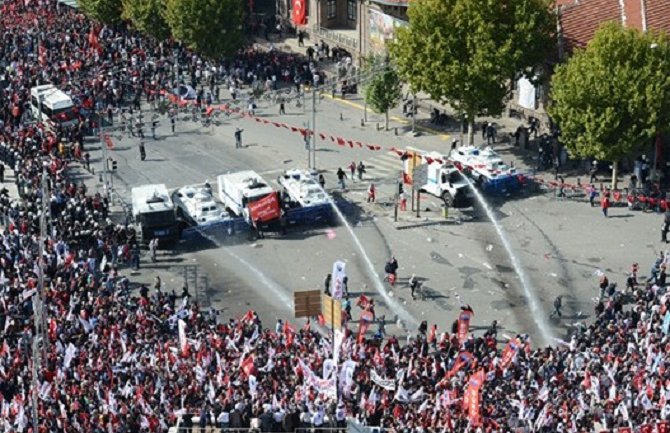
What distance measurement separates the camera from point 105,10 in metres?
100

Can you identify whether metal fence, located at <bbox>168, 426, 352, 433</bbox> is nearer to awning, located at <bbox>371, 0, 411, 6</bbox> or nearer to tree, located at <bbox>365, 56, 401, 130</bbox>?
tree, located at <bbox>365, 56, 401, 130</bbox>

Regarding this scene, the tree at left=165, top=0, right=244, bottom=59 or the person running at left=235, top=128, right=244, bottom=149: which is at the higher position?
the tree at left=165, top=0, right=244, bottom=59

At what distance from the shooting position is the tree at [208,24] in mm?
88750

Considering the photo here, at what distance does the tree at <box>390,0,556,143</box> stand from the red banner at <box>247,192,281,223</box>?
46.5 ft

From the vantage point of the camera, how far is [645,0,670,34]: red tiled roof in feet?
235

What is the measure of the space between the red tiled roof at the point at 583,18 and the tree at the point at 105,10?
39.4 meters

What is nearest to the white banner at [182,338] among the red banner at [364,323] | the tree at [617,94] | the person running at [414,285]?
the red banner at [364,323]

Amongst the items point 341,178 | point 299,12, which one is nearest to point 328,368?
point 341,178

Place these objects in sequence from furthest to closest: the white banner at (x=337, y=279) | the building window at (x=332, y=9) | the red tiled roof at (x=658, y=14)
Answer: the building window at (x=332, y=9)
the red tiled roof at (x=658, y=14)
the white banner at (x=337, y=279)

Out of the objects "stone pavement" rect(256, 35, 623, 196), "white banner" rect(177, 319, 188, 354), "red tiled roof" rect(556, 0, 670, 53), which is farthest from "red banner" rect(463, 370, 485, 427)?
"red tiled roof" rect(556, 0, 670, 53)

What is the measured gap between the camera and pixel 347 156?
76375mm

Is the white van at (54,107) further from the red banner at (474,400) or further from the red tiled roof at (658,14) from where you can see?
the red banner at (474,400)

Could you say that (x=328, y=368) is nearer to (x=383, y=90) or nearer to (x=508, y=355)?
(x=508, y=355)

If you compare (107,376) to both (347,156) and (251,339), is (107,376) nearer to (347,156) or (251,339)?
(251,339)
